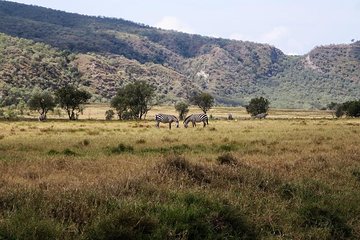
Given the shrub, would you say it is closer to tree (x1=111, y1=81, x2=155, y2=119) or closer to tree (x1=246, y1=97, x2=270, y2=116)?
tree (x1=111, y1=81, x2=155, y2=119)

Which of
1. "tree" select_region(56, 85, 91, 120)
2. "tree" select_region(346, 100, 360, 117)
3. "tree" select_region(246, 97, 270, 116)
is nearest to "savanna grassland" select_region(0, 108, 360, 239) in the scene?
"tree" select_region(56, 85, 91, 120)

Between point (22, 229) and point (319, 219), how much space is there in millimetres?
6208

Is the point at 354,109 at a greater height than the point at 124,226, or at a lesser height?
greater

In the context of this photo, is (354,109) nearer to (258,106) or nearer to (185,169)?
(258,106)

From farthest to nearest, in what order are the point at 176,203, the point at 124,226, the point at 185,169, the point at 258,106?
1. the point at 258,106
2. the point at 185,169
3. the point at 176,203
4. the point at 124,226

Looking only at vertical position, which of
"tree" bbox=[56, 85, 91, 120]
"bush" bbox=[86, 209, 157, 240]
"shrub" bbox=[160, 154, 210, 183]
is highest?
"tree" bbox=[56, 85, 91, 120]

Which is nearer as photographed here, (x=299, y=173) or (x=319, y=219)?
(x=319, y=219)

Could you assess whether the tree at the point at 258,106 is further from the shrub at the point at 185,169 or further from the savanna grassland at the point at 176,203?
the shrub at the point at 185,169

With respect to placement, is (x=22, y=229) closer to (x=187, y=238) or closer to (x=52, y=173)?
(x=187, y=238)

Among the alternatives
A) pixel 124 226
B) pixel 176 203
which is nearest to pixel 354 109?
pixel 176 203

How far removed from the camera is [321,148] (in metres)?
22.4

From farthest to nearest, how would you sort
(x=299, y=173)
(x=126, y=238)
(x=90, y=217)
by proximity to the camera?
(x=299, y=173), (x=90, y=217), (x=126, y=238)

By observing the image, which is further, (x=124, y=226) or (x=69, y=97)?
(x=69, y=97)

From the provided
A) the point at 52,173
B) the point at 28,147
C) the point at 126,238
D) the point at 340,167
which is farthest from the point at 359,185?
the point at 28,147
